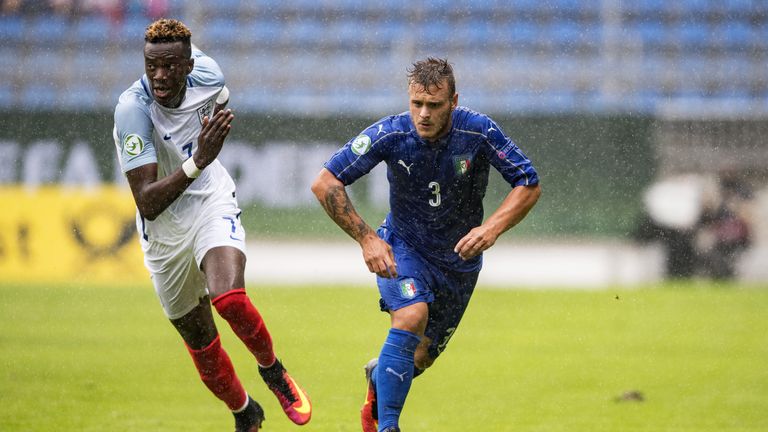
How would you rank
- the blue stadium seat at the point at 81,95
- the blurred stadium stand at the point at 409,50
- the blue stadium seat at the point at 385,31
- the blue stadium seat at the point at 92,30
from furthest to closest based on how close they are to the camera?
the blue stadium seat at the point at 385,31, the blue stadium seat at the point at 92,30, the blurred stadium stand at the point at 409,50, the blue stadium seat at the point at 81,95

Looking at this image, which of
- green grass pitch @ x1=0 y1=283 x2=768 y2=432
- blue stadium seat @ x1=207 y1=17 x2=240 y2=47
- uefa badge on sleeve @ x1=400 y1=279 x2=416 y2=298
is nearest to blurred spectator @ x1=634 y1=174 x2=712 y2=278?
green grass pitch @ x1=0 y1=283 x2=768 y2=432

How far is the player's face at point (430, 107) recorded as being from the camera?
5449mm

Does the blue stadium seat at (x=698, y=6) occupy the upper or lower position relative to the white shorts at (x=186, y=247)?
lower

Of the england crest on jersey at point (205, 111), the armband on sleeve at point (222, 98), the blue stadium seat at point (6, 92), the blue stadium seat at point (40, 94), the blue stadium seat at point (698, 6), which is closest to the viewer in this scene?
the england crest on jersey at point (205, 111)

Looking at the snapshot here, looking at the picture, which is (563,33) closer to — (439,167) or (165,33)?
(439,167)

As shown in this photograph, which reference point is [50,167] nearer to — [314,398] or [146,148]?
[314,398]

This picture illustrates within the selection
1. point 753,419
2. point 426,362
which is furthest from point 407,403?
point 753,419

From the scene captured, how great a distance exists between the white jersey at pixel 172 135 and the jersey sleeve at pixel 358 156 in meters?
0.90

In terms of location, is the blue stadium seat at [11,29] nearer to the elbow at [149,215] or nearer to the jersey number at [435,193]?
the elbow at [149,215]

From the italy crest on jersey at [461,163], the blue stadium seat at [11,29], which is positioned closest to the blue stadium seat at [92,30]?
the blue stadium seat at [11,29]

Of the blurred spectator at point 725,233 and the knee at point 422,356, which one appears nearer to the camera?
the knee at point 422,356

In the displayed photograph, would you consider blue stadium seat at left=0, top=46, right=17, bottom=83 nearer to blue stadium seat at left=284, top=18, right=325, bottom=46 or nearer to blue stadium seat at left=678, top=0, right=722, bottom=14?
blue stadium seat at left=284, top=18, right=325, bottom=46

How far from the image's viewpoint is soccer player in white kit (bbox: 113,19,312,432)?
5656 millimetres

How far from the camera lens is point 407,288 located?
5.63m
